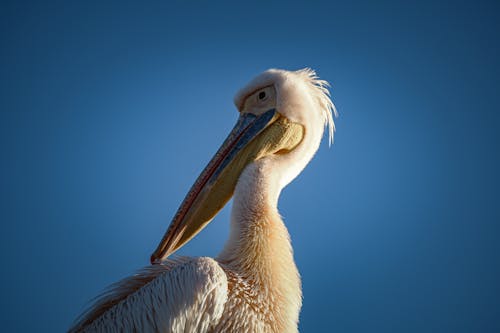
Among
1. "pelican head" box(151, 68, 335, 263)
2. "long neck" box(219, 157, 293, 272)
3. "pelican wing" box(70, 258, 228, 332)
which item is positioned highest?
"pelican head" box(151, 68, 335, 263)

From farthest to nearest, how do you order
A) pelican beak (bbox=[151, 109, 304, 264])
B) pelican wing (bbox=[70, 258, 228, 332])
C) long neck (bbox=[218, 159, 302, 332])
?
pelican beak (bbox=[151, 109, 304, 264]) → long neck (bbox=[218, 159, 302, 332]) → pelican wing (bbox=[70, 258, 228, 332])

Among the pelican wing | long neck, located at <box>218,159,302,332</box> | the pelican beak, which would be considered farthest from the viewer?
the pelican beak

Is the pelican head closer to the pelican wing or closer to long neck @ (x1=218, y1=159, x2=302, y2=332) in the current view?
long neck @ (x1=218, y1=159, x2=302, y2=332)

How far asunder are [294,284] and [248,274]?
0.28m

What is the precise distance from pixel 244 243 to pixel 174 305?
43 centimetres

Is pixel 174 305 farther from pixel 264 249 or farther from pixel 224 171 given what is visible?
pixel 224 171

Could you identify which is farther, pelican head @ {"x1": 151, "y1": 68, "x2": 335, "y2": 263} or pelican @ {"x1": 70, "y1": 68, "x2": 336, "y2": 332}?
pelican head @ {"x1": 151, "y1": 68, "x2": 335, "y2": 263}

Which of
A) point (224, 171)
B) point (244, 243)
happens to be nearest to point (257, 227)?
point (244, 243)

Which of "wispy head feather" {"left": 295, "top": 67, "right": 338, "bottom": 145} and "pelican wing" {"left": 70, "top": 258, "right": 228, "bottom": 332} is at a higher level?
"wispy head feather" {"left": 295, "top": 67, "right": 338, "bottom": 145}

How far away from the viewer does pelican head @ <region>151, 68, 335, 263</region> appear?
1945mm

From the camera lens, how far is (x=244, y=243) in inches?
62.7

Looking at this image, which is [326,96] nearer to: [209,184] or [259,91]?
[259,91]

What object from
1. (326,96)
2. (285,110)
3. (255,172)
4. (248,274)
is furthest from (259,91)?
(248,274)

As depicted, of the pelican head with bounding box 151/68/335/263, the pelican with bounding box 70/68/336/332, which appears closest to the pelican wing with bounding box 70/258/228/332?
the pelican with bounding box 70/68/336/332
